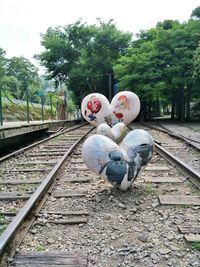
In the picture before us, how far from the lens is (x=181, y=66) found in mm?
19719

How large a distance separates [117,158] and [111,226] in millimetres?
1043

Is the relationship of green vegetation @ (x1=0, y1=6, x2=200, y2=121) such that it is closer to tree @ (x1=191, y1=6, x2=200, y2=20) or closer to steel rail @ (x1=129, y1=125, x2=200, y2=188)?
tree @ (x1=191, y1=6, x2=200, y2=20)

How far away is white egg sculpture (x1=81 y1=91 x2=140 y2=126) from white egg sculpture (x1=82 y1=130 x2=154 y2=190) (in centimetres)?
576

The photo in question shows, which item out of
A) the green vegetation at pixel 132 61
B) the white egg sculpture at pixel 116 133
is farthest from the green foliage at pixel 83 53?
the white egg sculpture at pixel 116 133

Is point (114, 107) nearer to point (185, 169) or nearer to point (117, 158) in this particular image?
point (185, 169)

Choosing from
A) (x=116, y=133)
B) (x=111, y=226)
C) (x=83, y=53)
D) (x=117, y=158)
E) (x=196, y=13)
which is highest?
(x=196, y=13)

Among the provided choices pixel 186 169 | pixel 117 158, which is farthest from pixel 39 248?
pixel 186 169

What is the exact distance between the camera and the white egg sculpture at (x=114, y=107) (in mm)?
10227

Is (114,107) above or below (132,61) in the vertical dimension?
below

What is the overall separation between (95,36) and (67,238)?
97.1 ft

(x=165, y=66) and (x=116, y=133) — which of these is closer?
(x=116, y=133)

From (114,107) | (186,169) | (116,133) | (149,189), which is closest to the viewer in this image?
(149,189)

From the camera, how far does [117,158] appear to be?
421cm

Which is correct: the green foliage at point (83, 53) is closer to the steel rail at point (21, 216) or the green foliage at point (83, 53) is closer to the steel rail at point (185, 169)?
the steel rail at point (185, 169)
